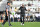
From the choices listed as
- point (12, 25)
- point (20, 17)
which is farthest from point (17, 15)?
point (12, 25)

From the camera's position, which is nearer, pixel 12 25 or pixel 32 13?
pixel 12 25

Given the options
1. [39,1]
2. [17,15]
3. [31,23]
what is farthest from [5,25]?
[39,1]

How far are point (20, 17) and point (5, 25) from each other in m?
1.20

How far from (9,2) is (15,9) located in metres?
0.65

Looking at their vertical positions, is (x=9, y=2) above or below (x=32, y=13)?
above

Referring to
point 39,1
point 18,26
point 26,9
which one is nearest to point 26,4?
point 26,9

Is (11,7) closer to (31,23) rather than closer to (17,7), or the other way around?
(17,7)

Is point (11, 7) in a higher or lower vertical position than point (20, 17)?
higher

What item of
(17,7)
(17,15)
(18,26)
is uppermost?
(17,7)

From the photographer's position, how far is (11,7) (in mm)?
8195

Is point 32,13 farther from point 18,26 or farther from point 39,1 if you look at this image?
point 18,26

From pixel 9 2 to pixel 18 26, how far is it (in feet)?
5.98

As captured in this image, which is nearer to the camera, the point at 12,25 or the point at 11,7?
the point at 12,25

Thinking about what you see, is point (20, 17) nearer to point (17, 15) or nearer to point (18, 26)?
point (17, 15)
